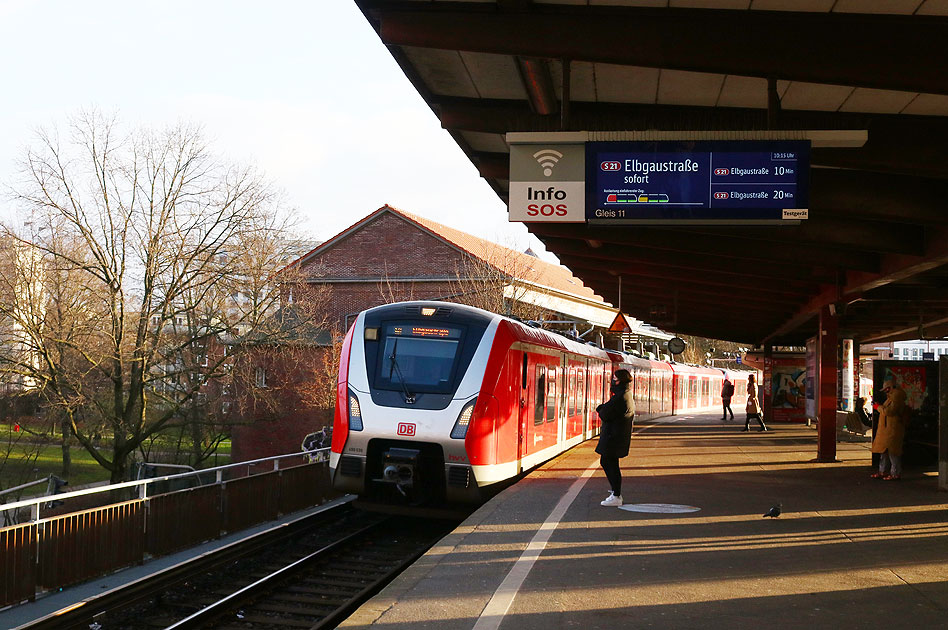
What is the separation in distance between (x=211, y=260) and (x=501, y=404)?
1766cm

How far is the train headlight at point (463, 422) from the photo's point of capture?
11.6 meters

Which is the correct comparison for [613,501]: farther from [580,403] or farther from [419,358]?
[580,403]

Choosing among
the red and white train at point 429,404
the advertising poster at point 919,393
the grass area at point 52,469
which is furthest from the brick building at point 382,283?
the red and white train at point 429,404

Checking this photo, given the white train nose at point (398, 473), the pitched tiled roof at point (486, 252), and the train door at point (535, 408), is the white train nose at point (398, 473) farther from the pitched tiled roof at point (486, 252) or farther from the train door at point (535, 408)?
the pitched tiled roof at point (486, 252)

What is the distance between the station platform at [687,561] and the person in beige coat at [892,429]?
0.39 metres

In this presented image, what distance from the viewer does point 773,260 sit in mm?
14656

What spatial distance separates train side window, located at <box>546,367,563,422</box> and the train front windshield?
3.97m

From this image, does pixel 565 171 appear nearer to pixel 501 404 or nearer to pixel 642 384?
pixel 501 404

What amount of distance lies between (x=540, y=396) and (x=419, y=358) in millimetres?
3568

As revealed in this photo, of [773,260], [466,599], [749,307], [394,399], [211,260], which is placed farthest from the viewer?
[211,260]

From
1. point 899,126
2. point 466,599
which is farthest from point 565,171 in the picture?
point 466,599

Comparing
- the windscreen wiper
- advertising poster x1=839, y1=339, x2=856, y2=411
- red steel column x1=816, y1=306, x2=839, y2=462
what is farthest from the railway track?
advertising poster x1=839, y1=339, x2=856, y2=411

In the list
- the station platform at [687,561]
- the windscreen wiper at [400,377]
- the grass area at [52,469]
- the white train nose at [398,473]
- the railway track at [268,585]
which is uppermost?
the windscreen wiper at [400,377]

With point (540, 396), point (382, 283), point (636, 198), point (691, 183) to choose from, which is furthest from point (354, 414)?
point (382, 283)
